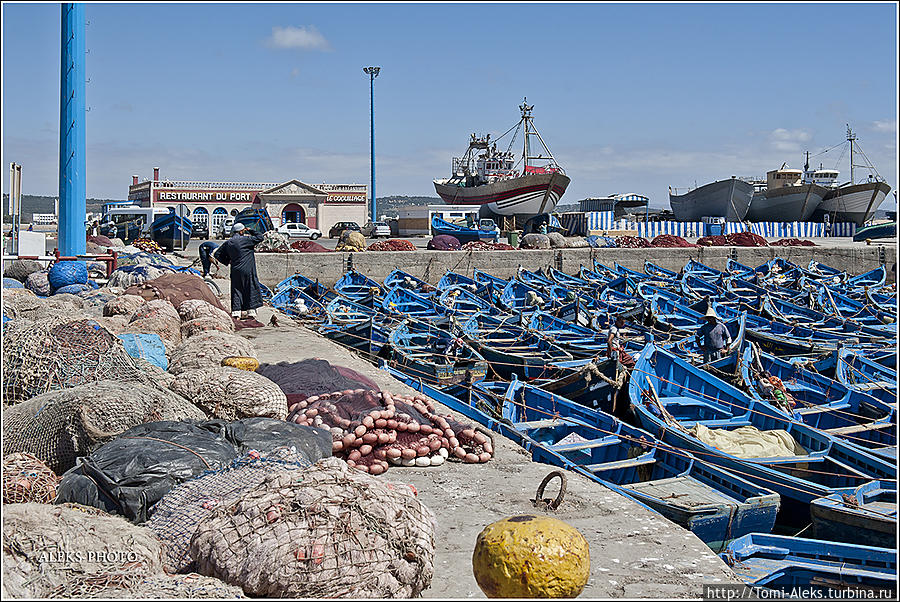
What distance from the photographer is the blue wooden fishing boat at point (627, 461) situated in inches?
249

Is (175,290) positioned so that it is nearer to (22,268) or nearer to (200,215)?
(22,268)

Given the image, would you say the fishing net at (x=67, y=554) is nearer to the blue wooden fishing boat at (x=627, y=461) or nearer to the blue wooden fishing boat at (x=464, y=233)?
the blue wooden fishing boat at (x=627, y=461)

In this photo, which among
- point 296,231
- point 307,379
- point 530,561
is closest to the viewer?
point 530,561

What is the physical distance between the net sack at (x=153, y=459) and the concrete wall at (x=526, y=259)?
18.8 m

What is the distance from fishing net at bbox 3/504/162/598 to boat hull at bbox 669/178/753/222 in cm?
5023

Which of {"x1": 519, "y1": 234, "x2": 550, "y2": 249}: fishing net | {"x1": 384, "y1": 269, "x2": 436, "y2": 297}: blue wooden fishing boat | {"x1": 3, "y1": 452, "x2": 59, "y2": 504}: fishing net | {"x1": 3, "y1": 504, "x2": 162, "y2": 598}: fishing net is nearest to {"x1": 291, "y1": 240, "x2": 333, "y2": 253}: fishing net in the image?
{"x1": 384, "y1": 269, "x2": 436, "y2": 297}: blue wooden fishing boat

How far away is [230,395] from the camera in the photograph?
5.89m

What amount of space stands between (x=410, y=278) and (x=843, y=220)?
40.3m

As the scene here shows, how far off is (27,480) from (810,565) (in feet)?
18.4

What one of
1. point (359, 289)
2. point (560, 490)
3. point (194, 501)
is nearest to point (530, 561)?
point (194, 501)

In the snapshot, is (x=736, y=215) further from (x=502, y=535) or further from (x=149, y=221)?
(x=502, y=535)

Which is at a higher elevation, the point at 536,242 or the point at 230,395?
the point at 536,242

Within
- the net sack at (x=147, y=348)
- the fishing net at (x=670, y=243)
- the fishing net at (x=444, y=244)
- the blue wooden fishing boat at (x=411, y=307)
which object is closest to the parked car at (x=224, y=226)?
the fishing net at (x=444, y=244)

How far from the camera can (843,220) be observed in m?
51.3
